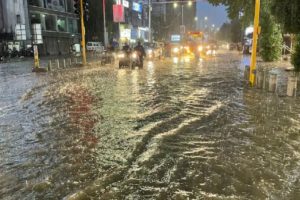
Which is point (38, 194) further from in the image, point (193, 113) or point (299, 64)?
point (299, 64)

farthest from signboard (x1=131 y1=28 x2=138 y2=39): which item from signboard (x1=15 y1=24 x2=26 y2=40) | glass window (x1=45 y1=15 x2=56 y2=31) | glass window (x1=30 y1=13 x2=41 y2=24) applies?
signboard (x1=15 y1=24 x2=26 y2=40)

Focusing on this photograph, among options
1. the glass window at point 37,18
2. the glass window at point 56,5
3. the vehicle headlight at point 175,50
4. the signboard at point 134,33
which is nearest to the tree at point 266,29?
the vehicle headlight at point 175,50

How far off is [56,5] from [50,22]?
13.8ft

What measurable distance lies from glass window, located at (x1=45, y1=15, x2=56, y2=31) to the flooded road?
2065 inches

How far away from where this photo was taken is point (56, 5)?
66.2 metres

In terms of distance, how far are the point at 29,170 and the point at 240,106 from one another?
7.65m

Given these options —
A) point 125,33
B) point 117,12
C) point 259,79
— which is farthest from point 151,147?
point 125,33

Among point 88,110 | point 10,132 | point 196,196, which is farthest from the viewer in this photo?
point 88,110

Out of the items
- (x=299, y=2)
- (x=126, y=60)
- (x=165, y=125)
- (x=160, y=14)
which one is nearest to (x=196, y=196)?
(x=165, y=125)

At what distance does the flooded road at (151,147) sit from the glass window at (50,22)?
2065 inches

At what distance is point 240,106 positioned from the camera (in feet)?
39.6

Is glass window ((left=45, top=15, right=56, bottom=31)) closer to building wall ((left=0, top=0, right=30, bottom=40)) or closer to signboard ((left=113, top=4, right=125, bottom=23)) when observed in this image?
building wall ((left=0, top=0, right=30, bottom=40))

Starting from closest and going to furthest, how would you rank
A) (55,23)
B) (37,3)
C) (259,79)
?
(259,79) → (37,3) → (55,23)

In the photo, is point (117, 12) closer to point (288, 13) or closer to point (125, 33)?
point (125, 33)
